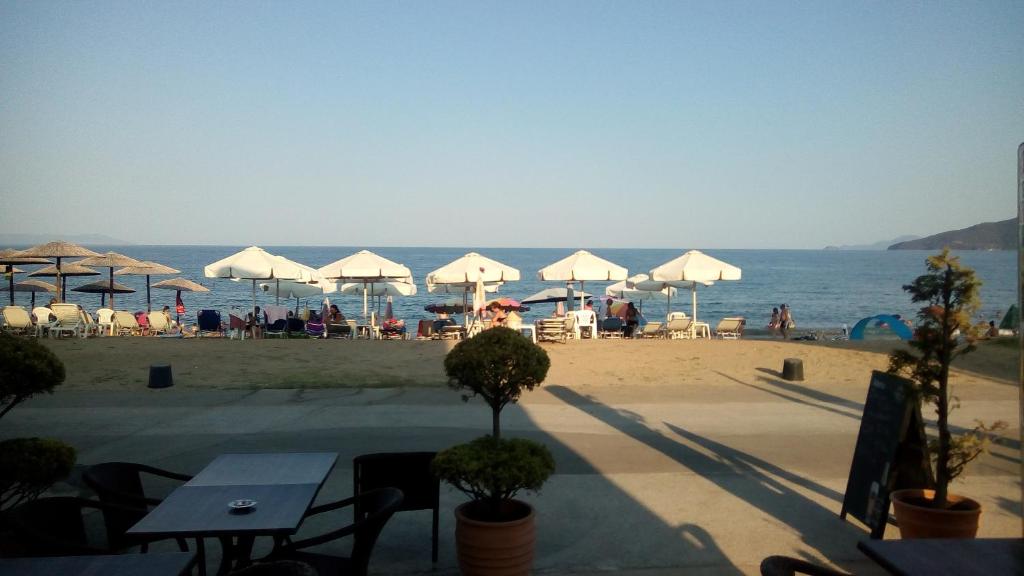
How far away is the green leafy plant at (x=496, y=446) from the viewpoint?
4383 millimetres

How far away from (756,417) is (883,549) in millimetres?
6651

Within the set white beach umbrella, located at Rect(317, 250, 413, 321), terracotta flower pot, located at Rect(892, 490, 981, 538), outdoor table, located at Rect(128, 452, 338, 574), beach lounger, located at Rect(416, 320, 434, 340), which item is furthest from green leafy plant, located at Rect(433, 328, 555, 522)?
beach lounger, located at Rect(416, 320, 434, 340)

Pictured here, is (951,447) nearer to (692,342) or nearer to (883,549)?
(883,549)

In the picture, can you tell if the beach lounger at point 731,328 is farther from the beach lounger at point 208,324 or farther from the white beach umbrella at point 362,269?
the beach lounger at point 208,324

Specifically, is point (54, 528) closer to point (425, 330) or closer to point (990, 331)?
point (990, 331)

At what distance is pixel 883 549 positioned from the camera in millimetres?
2977

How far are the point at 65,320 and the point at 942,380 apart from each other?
20527 mm

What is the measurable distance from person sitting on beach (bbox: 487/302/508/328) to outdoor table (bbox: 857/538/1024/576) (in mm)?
13949

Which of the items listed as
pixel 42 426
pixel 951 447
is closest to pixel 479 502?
pixel 951 447

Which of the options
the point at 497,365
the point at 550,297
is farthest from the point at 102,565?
the point at 550,297

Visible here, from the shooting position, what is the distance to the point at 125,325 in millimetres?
21984

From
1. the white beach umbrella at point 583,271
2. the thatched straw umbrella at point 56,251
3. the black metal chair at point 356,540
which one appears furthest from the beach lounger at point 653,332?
the black metal chair at point 356,540

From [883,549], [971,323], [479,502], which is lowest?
[479,502]

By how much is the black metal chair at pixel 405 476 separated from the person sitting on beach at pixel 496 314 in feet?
39.4
